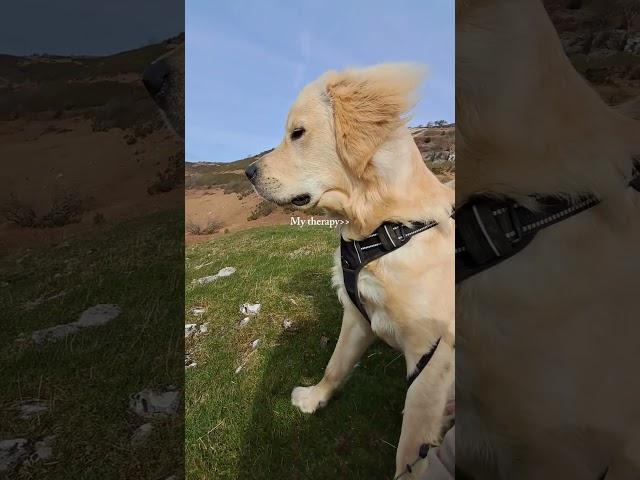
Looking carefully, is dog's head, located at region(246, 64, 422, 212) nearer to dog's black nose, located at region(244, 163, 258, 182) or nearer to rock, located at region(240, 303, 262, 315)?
dog's black nose, located at region(244, 163, 258, 182)

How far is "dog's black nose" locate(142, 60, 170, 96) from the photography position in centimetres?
70

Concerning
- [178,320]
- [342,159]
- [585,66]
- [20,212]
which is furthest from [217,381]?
[585,66]

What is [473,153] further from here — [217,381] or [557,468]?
[217,381]

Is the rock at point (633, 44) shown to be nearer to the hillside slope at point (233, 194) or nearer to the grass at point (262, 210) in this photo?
the hillside slope at point (233, 194)

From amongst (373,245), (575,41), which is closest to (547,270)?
(575,41)

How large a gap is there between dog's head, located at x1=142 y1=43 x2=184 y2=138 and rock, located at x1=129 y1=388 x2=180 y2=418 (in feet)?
2.51

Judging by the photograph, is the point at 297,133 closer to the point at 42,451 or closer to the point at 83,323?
the point at 83,323

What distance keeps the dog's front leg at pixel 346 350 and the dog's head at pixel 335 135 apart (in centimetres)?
38

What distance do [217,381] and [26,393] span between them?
Result: 2.21 ft

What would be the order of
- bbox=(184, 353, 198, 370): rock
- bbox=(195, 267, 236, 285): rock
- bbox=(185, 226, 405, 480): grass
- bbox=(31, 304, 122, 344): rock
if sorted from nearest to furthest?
bbox=(185, 226, 405, 480): grass, bbox=(184, 353, 198, 370): rock, bbox=(195, 267, 236, 285): rock, bbox=(31, 304, 122, 344): rock

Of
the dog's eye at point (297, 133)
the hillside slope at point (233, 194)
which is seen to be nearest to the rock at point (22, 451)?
the hillside slope at point (233, 194)

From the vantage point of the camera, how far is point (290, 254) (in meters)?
1.47

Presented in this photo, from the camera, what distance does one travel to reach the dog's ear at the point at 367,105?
0.65 metres

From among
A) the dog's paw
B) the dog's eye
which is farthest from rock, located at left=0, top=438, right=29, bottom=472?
the dog's eye
